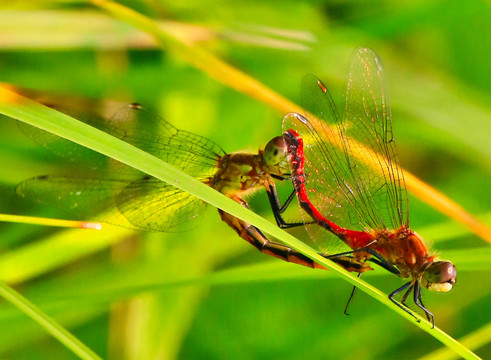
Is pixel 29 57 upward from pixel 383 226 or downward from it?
upward

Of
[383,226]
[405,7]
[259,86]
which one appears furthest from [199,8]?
[383,226]

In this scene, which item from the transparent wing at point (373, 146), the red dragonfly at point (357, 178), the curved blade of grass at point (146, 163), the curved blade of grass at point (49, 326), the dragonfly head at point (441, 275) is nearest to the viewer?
the curved blade of grass at point (146, 163)

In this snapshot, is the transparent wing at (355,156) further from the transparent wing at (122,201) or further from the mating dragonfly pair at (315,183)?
the transparent wing at (122,201)

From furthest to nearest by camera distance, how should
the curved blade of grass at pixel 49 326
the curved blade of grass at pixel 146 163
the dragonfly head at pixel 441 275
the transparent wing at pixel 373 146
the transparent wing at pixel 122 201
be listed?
the transparent wing at pixel 122 201, the transparent wing at pixel 373 146, the dragonfly head at pixel 441 275, the curved blade of grass at pixel 49 326, the curved blade of grass at pixel 146 163

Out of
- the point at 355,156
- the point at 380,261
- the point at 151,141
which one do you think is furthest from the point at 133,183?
the point at 380,261

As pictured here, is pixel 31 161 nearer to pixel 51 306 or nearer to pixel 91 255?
pixel 91 255

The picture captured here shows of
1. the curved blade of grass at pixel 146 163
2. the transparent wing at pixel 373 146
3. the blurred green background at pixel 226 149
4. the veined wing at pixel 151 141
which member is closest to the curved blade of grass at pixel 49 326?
the curved blade of grass at pixel 146 163
